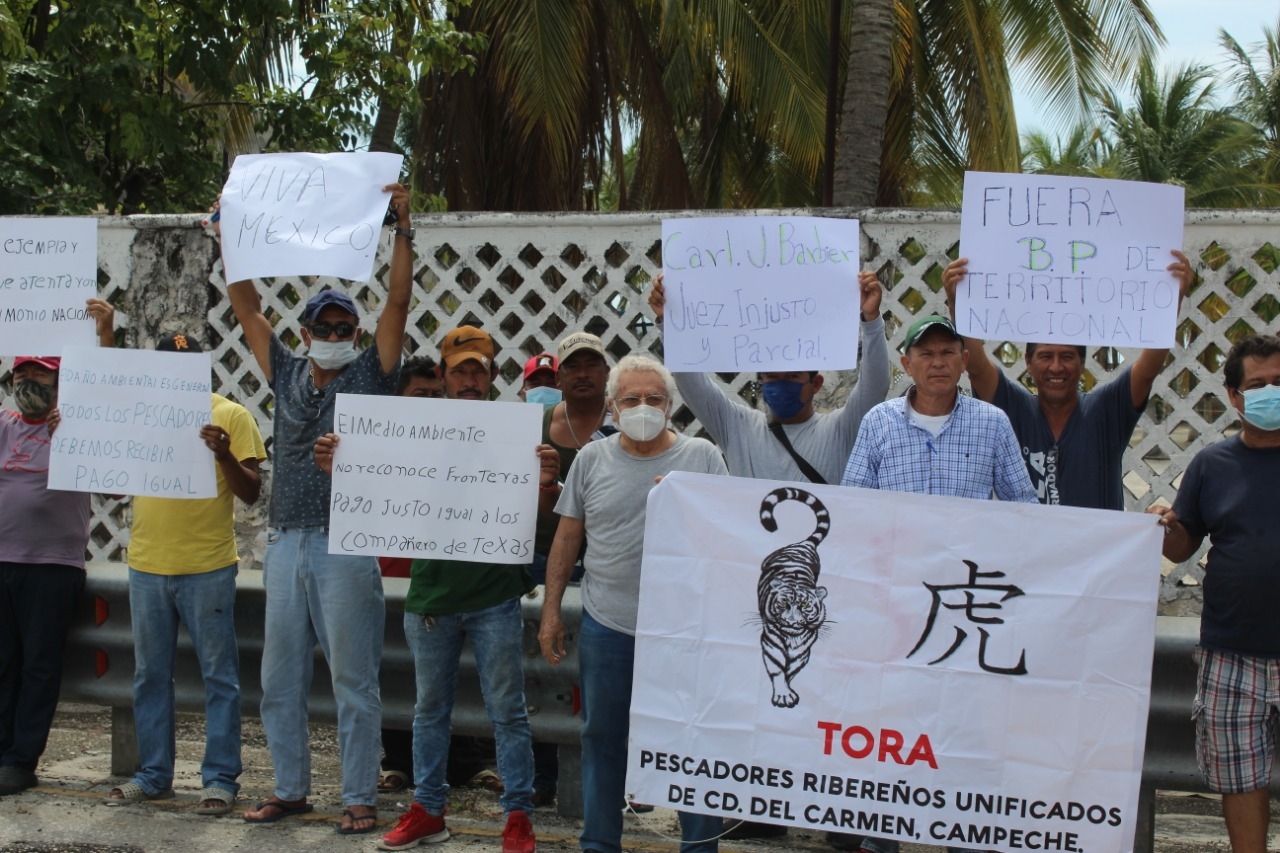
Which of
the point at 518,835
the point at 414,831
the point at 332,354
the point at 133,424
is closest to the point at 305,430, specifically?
the point at 332,354

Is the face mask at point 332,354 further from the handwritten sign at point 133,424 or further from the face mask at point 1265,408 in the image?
the face mask at point 1265,408

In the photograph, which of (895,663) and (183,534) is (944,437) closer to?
(895,663)

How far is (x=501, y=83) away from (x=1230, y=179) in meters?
25.2

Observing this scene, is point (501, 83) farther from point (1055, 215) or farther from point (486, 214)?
point (1055, 215)

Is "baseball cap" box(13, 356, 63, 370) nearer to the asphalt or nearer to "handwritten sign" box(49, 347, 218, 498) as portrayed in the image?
"handwritten sign" box(49, 347, 218, 498)

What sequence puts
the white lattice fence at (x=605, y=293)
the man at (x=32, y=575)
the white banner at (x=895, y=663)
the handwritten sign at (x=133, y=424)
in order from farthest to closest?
the white lattice fence at (x=605, y=293) < the man at (x=32, y=575) < the handwritten sign at (x=133, y=424) < the white banner at (x=895, y=663)

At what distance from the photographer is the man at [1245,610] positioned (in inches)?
175

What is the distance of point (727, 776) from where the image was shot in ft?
14.9

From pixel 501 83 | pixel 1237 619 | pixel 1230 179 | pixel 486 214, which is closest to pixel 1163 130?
pixel 1230 179

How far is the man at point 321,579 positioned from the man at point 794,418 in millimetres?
1152

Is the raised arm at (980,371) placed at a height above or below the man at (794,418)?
above

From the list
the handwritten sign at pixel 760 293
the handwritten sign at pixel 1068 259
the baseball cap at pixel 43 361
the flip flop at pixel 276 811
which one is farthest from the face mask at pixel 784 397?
the baseball cap at pixel 43 361

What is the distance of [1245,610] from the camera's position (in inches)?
176

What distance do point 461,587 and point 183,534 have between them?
127 cm
